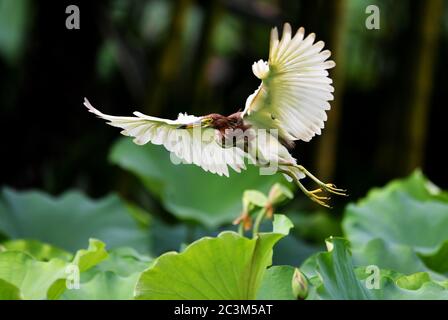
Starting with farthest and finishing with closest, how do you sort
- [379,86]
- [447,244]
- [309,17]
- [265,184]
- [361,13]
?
[361,13] → [379,86] → [309,17] → [265,184] → [447,244]

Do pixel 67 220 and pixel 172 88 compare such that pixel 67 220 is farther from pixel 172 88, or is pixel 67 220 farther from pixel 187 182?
pixel 172 88

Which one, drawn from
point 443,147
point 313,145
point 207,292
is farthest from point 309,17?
point 207,292

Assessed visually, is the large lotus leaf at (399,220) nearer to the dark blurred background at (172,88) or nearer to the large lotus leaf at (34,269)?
the large lotus leaf at (34,269)

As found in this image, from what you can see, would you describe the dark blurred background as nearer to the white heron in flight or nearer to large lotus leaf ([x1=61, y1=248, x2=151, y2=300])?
A: large lotus leaf ([x1=61, y1=248, x2=151, y2=300])

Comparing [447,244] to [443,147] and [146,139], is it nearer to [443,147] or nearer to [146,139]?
[146,139]

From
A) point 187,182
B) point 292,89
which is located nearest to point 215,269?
point 292,89

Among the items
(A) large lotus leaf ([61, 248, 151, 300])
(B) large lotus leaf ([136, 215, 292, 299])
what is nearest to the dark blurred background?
(A) large lotus leaf ([61, 248, 151, 300])

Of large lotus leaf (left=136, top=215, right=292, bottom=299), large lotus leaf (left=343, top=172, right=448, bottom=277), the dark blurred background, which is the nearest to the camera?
large lotus leaf (left=136, top=215, right=292, bottom=299)

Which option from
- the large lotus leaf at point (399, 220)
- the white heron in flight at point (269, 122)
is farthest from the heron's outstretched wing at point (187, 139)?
the large lotus leaf at point (399, 220)
